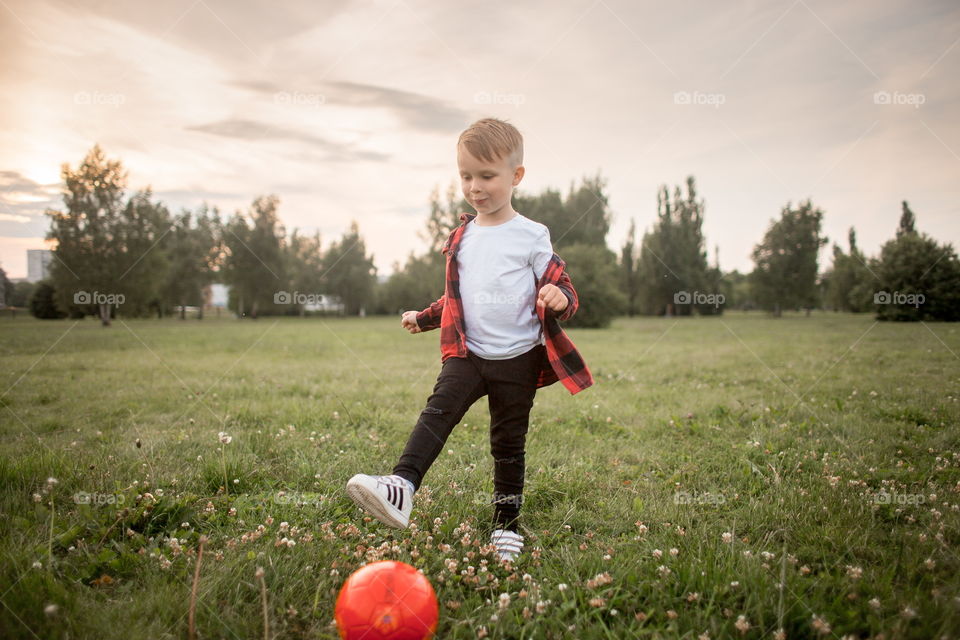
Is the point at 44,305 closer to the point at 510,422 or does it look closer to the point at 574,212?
the point at 574,212

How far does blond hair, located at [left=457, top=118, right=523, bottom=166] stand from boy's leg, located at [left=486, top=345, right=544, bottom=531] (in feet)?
3.78

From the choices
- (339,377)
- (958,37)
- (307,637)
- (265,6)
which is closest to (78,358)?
(339,377)

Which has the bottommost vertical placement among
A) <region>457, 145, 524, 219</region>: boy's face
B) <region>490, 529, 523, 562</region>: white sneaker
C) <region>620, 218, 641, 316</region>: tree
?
<region>490, 529, 523, 562</region>: white sneaker

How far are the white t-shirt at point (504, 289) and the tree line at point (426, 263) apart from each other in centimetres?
1012

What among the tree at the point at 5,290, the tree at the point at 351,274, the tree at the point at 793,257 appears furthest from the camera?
the tree at the point at 351,274

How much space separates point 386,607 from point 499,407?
1.29 m

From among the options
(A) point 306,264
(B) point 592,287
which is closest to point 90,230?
(B) point 592,287

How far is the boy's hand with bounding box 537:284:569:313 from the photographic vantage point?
8.62ft

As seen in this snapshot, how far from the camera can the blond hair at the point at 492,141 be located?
275cm

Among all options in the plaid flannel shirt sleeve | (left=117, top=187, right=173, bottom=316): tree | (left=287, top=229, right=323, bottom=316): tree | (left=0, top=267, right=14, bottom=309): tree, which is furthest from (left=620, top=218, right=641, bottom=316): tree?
the plaid flannel shirt sleeve

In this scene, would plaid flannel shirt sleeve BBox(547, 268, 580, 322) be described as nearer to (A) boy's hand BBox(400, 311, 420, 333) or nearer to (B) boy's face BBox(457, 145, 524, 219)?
(B) boy's face BBox(457, 145, 524, 219)

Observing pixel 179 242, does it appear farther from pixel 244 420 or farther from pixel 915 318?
pixel 915 318

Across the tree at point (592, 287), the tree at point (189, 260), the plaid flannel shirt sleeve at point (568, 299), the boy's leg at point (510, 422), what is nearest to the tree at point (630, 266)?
the tree at point (592, 287)

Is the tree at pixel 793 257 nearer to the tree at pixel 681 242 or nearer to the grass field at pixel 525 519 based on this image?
the tree at pixel 681 242
